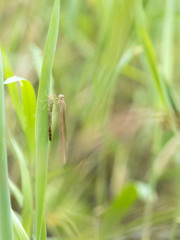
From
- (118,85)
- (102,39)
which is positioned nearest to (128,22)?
(102,39)

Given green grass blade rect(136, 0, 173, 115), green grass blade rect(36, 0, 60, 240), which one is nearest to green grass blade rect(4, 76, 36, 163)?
green grass blade rect(36, 0, 60, 240)

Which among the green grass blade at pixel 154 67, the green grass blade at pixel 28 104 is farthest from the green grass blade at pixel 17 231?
the green grass blade at pixel 154 67

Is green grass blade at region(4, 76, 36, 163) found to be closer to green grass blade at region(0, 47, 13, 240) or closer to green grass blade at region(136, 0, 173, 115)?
green grass blade at region(0, 47, 13, 240)

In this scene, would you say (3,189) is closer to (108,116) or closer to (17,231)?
(17,231)

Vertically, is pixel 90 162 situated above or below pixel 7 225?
above

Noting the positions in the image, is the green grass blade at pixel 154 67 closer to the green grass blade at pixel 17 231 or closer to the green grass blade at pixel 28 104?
the green grass blade at pixel 28 104

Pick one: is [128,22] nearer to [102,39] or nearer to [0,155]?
[102,39]
